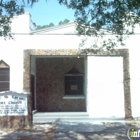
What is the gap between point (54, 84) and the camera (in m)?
17.3

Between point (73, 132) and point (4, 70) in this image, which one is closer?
point (73, 132)

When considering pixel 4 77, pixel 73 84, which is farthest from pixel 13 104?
pixel 73 84

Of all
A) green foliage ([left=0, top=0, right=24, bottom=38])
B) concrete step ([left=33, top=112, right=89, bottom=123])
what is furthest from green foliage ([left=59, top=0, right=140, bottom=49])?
concrete step ([left=33, top=112, right=89, bottom=123])

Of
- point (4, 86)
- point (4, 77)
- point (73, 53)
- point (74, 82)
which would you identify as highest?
point (73, 53)

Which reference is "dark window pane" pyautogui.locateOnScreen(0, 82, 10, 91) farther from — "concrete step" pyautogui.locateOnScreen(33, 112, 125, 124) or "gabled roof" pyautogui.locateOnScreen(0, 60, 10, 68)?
"concrete step" pyautogui.locateOnScreen(33, 112, 125, 124)

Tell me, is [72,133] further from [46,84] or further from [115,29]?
[46,84]

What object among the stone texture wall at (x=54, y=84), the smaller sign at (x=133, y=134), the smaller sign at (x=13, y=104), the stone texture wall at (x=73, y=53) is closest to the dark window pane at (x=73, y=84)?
the stone texture wall at (x=54, y=84)

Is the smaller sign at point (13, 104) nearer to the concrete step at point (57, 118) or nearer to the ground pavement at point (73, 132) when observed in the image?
the ground pavement at point (73, 132)

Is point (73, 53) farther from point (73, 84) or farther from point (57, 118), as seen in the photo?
point (73, 84)

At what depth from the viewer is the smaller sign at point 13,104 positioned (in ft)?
37.5

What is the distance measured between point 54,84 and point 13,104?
19.7 feet

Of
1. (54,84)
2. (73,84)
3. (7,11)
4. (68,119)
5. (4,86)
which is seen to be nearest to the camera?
(7,11)

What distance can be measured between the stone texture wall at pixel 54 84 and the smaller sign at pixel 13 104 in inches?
221

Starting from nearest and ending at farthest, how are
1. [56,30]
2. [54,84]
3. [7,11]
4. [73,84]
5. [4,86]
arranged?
[7,11] → [4,86] → [56,30] → [54,84] → [73,84]
